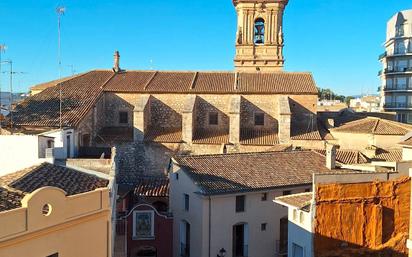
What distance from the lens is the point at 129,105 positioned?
101 ft

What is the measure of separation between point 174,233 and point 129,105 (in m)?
11.7

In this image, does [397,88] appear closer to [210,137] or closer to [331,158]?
[210,137]

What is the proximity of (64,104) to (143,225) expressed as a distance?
1063cm

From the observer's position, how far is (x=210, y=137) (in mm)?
29422

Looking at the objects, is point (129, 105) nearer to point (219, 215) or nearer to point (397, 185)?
point (219, 215)

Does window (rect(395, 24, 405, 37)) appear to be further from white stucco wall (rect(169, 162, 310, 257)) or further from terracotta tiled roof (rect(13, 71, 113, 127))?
white stucco wall (rect(169, 162, 310, 257))

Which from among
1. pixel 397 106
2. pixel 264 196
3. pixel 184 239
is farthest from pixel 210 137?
pixel 397 106

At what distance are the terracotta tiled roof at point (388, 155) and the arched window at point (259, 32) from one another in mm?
14317

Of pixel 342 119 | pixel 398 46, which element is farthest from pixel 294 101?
pixel 398 46

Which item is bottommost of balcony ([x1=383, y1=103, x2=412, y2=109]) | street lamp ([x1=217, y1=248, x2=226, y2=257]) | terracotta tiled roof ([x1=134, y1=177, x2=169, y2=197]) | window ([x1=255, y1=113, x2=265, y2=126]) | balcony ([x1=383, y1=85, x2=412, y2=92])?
street lamp ([x1=217, y1=248, x2=226, y2=257])

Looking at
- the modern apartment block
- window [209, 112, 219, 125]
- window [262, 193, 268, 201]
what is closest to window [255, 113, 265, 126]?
window [209, 112, 219, 125]

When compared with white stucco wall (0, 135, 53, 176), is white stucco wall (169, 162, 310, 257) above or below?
below

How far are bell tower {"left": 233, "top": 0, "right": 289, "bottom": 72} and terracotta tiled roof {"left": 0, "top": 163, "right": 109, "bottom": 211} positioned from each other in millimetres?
24349

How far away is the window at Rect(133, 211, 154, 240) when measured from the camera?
21.3 meters
